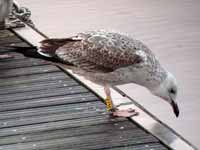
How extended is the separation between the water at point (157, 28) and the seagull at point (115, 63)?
0.43 metres

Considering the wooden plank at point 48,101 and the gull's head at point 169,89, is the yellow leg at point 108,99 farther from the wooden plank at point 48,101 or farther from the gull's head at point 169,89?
the gull's head at point 169,89

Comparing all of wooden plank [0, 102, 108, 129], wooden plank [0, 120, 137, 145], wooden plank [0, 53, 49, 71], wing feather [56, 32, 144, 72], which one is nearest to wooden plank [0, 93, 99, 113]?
wooden plank [0, 102, 108, 129]

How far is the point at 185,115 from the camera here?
684 cm

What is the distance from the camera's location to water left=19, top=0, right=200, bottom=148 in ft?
23.0

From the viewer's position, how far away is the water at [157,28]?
702cm

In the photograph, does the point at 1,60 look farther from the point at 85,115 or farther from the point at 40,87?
the point at 85,115

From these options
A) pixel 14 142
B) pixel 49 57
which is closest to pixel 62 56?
pixel 49 57

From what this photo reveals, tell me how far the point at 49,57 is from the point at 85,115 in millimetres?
590

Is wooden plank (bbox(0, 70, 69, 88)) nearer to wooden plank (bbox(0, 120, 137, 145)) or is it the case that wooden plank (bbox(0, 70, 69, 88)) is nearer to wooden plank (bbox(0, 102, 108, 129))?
wooden plank (bbox(0, 102, 108, 129))

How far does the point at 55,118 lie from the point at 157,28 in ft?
11.9

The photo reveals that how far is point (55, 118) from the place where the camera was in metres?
6.41

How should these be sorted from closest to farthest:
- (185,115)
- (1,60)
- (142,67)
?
(142,67) < (185,115) < (1,60)

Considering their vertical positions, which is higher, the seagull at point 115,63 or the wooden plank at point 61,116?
the seagull at point 115,63

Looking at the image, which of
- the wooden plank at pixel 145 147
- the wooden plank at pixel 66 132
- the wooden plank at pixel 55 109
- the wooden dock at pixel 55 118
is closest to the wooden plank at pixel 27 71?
the wooden dock at pixel 55 118
